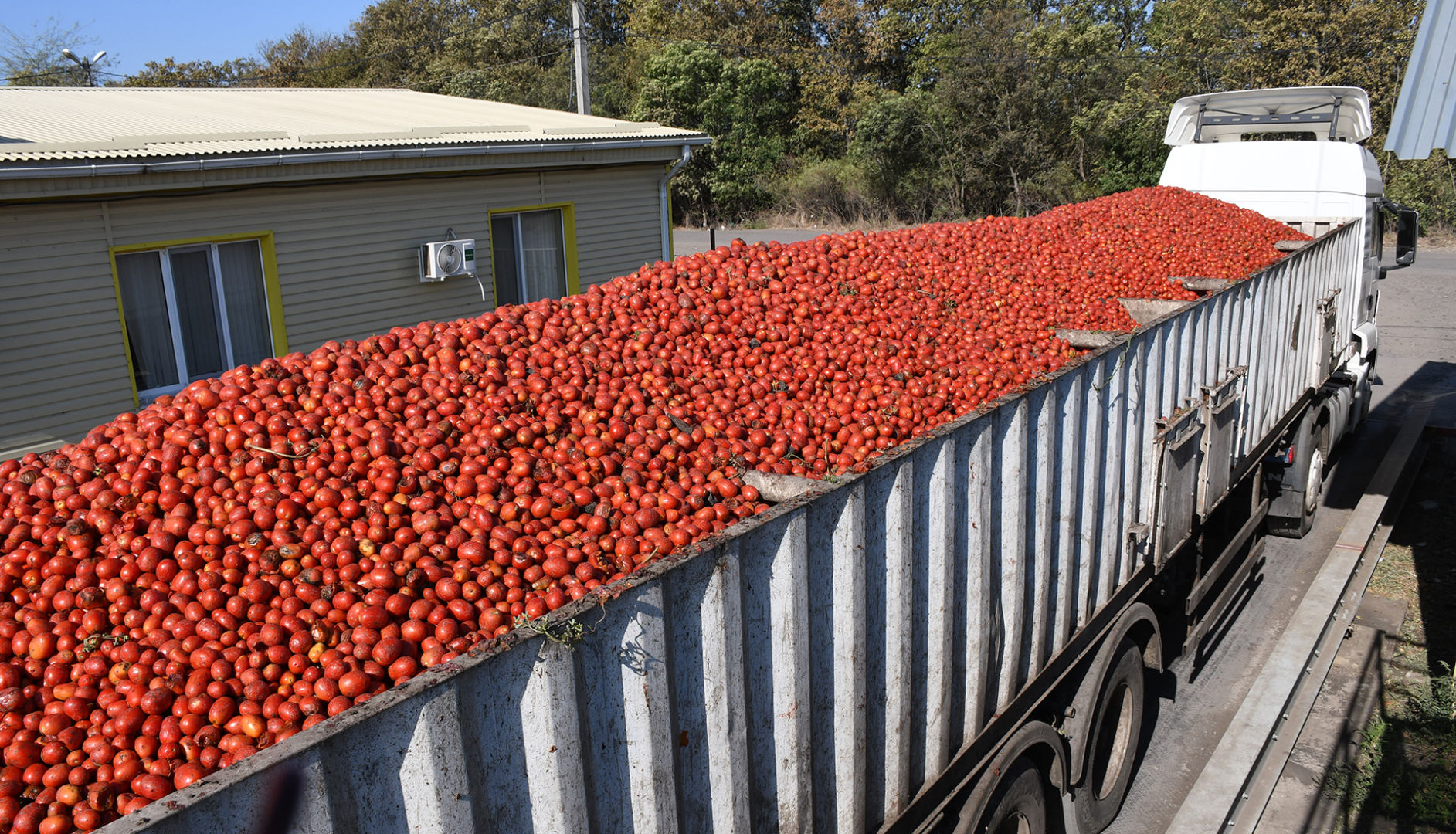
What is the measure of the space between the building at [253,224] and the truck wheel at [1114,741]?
8.32 meters

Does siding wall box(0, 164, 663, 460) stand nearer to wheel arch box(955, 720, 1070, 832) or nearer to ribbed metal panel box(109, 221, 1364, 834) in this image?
ribbed metal panel box(109, 221, 1364, 834)

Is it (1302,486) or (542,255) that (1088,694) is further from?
(542,255)

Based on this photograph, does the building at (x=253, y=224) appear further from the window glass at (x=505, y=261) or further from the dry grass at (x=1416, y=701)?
the dry grass at (x=1416, y=701)

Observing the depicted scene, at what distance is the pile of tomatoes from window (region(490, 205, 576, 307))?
282 inches

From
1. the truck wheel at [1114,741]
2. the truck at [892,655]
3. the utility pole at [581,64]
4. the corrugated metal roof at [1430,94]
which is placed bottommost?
the truck wheel at [1114,741]

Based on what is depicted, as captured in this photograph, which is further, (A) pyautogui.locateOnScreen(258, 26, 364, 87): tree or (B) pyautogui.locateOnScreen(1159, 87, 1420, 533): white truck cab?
(A) pyautogui.locateOnScreen(258, 26, 364, 87): tree

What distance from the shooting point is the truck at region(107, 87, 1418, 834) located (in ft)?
6.28

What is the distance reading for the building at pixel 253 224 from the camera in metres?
8.11

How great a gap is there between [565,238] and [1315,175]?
859cm

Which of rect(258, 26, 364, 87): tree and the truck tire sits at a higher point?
rect(258, 26, 364, 87): tree

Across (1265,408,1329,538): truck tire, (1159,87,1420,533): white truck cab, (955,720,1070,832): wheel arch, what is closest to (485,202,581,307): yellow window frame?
(1159,87,1420,533): white truck cab

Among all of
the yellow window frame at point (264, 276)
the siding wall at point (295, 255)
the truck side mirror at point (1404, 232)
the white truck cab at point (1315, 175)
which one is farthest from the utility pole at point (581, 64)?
the truck side mirror at point (1404, 232)

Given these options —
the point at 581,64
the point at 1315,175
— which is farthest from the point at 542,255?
the point at 1315,175

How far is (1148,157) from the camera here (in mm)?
31297
